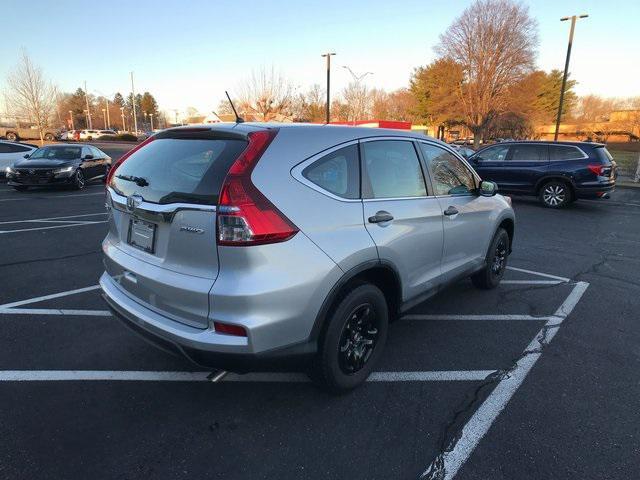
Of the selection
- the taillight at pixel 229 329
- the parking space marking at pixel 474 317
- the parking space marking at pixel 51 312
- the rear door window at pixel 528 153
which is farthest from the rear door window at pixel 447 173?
the rear door window at pixel 528 153

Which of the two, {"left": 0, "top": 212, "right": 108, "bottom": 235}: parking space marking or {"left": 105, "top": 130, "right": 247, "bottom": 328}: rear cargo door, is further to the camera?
{"left": 0, "top": 212, "right": 108, "bottom": 235}: parking space marking

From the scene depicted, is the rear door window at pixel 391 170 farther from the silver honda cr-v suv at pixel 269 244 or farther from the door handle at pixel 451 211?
the door handle at pixel 451 211

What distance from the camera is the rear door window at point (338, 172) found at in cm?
255

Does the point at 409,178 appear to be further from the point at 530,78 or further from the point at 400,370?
the point at 530,78

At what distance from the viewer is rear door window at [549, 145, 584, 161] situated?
11375mm

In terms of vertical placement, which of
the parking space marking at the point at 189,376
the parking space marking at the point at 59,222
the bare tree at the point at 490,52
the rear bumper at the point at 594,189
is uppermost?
the bare tree at the point at 490,52

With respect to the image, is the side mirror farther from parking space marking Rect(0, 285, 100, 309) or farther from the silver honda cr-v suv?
parking space marking Rect(0, 285, 100, 309)

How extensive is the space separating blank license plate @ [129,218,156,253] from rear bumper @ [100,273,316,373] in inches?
15.3

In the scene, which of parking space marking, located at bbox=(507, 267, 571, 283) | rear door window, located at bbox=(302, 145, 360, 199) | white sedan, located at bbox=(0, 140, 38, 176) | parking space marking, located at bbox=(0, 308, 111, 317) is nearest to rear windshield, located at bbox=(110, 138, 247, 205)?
rear door window, located at bbox=(302, 145, 360, 199)

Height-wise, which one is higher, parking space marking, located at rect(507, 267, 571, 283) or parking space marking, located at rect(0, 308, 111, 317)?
parking space marking, located at rect(507, 267, 571, 283)

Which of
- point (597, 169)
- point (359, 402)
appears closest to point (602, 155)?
point (597, 169)

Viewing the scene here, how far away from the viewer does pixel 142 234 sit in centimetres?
265

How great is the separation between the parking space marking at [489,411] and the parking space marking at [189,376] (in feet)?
0.64

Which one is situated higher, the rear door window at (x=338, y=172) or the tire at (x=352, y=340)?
the rear door window at (x=338, y=172)
